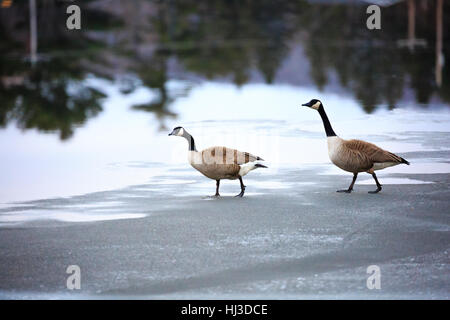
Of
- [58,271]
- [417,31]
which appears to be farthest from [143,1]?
[58,271]

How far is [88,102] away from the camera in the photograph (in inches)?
637

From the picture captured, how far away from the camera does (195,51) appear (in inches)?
931

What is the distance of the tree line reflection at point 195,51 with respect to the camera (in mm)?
16266

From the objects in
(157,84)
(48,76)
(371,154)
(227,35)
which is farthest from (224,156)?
(227,35)

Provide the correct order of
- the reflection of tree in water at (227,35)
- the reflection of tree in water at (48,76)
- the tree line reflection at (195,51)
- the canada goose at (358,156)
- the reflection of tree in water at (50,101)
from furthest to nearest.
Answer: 1. the reflection of tree in water at (227,35)
2. the tree line reflection at (195,51)
3. the reflection of tree in water at (48,76)
4. the reflection of tree in water at (50,101)
5. the canada goose at (358,156)

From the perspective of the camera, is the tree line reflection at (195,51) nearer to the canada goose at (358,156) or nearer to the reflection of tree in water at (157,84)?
the reflection of tree in water at (157,84)

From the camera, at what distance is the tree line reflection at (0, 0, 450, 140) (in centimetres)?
1627

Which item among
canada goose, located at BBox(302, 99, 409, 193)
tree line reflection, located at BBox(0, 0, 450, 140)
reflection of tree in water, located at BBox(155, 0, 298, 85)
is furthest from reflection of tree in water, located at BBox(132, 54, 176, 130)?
canada goose, located at BBox(302, 99, 409, 193)

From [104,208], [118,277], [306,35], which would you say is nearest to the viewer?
[118,277]

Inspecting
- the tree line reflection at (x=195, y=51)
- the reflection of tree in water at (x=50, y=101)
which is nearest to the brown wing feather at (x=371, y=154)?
the reflection of tree in water at (x=50, y=101)

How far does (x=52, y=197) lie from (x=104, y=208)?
81 centimetres

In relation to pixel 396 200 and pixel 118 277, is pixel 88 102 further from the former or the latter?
pixel 118 277

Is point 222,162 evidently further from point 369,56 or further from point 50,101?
point 369,56

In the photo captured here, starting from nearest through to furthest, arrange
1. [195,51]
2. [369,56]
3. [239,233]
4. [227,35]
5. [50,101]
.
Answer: [239,233], [50,101], [369,56], [195,51], [227,35]
